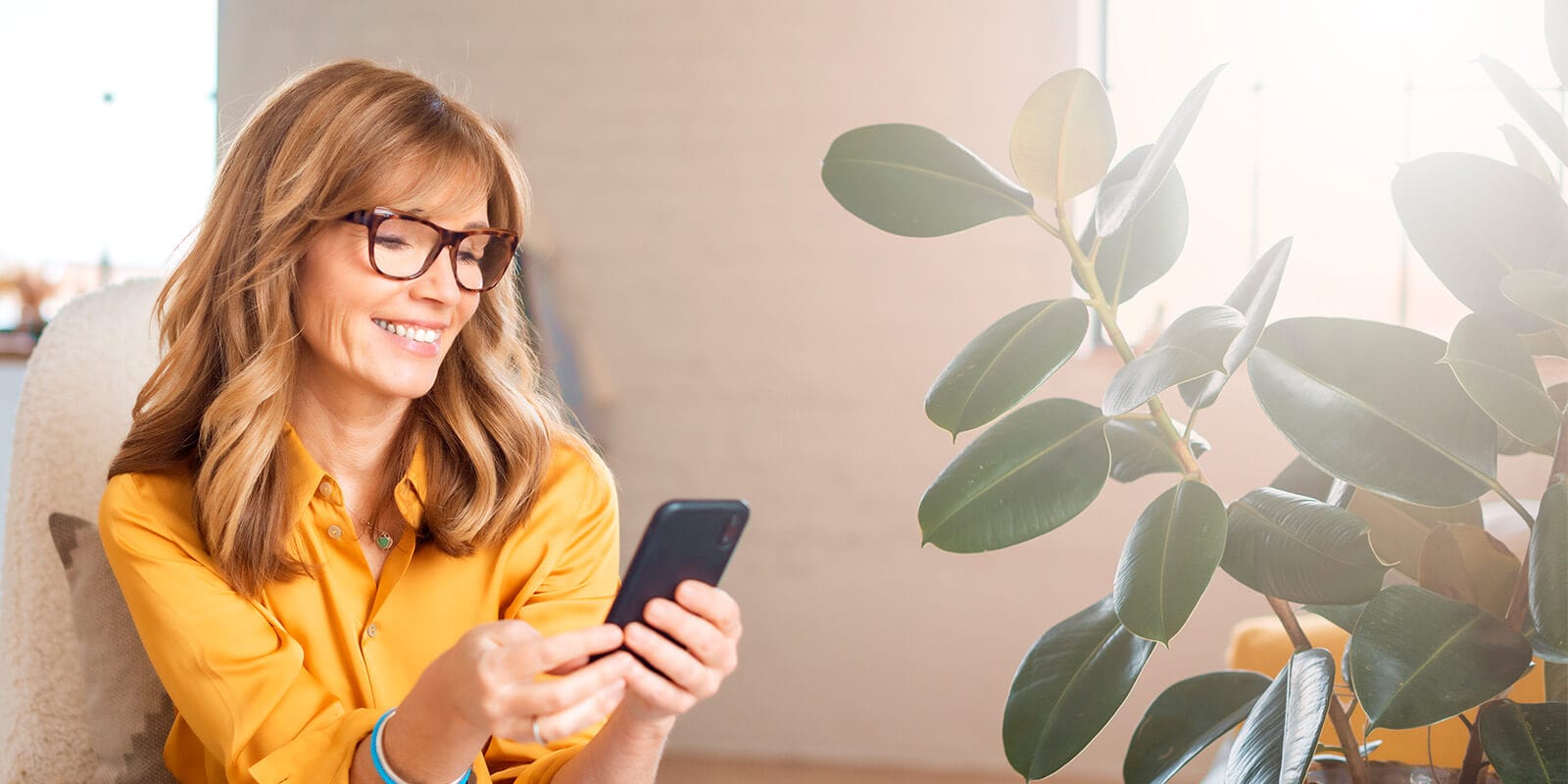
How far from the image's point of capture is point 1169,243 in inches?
34.6

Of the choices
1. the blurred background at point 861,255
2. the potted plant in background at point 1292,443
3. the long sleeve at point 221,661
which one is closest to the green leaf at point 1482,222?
the potted plant in background at point 1292,443

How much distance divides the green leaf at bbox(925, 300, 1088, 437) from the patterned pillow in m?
0.91

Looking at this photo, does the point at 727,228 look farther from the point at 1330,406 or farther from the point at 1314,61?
the point at 1330,406

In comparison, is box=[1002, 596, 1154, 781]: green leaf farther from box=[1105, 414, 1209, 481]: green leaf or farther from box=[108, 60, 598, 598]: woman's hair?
box=[108, 60, 598, 598]: woman's hair

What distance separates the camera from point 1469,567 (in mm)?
769

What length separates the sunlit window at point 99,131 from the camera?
3773 millimetres

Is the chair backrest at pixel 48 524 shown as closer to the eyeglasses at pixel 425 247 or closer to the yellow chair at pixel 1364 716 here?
the eyeglasses at pixel 425 247

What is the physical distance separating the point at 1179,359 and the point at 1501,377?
0.19 m

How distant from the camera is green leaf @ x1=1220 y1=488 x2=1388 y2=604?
2.44 ft

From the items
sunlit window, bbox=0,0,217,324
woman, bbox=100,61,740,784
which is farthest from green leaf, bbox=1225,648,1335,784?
sunlit window, bbox=0,0,217,324

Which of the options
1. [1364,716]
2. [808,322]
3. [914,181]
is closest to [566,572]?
[914,181]

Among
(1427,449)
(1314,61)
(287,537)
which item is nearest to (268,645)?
(287,537)

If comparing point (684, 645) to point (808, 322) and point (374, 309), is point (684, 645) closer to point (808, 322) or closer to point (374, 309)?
point (374, 309)

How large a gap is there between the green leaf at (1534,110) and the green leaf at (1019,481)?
333 mm
